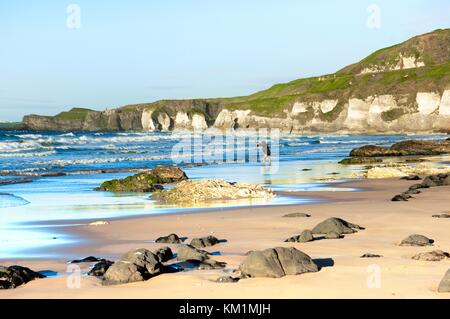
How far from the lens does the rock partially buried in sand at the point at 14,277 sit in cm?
942

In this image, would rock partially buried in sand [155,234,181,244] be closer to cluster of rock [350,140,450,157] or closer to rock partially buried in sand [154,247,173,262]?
rock partially buried in sand [154,247,173,262]

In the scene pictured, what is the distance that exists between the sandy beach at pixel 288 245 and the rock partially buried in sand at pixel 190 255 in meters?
0.43

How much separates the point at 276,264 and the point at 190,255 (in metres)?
1.94

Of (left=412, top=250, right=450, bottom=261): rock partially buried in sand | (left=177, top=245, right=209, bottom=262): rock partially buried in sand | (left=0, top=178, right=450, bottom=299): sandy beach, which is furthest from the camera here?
(left=177, top=245, right=209, bottom=262): rock partially buried in sand

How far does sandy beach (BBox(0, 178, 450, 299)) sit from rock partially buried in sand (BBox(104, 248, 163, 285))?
5.7 inches

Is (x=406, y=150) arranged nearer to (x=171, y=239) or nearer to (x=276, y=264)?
(x=171, y=239)

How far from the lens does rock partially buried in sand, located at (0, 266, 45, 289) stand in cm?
942

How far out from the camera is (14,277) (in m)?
9.56

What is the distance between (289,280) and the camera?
9078 mm

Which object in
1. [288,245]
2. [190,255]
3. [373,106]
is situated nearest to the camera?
[190,255]

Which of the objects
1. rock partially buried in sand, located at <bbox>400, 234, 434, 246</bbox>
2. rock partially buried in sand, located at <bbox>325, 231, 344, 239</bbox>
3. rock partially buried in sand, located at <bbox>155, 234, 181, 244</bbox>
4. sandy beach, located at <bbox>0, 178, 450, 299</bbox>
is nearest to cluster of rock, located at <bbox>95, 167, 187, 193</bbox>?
sandy beach, located at <bbox>0, 178, 450, 299</bbox>

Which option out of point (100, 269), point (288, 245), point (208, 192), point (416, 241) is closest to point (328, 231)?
point (288, 245)
